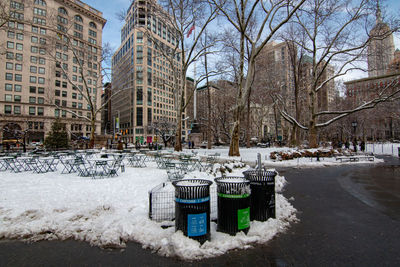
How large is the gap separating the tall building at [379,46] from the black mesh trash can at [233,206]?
23753mm

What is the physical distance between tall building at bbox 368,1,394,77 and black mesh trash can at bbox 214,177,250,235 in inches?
935

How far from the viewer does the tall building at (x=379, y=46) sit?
19469 millimetres

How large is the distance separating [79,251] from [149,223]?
1.30 metres

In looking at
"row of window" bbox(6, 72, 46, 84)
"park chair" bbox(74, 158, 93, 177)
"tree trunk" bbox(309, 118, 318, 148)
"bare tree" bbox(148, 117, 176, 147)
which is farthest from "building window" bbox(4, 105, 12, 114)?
"tree trunk" bbox(309, 118, 318, 148)

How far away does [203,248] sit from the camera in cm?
350

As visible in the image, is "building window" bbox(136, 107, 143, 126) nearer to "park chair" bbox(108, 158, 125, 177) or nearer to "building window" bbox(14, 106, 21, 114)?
"building window" bbox(14, 106, 21, 114)

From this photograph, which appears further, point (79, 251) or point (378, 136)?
point (378, 136)

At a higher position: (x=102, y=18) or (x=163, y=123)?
(x=102, y=18)

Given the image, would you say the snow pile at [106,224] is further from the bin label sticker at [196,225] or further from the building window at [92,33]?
the building window at [92,33]

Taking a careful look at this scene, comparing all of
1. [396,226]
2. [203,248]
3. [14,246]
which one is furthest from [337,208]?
[14,246]

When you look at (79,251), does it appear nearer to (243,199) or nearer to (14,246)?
(14,246)

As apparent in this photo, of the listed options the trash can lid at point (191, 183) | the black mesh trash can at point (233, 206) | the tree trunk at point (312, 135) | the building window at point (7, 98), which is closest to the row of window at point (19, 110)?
the building window at point (7, 98)

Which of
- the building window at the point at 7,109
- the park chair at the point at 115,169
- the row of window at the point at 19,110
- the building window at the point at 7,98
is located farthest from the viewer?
the row of window at the point at 19,110

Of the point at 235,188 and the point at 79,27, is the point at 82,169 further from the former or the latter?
the point at 79,27
